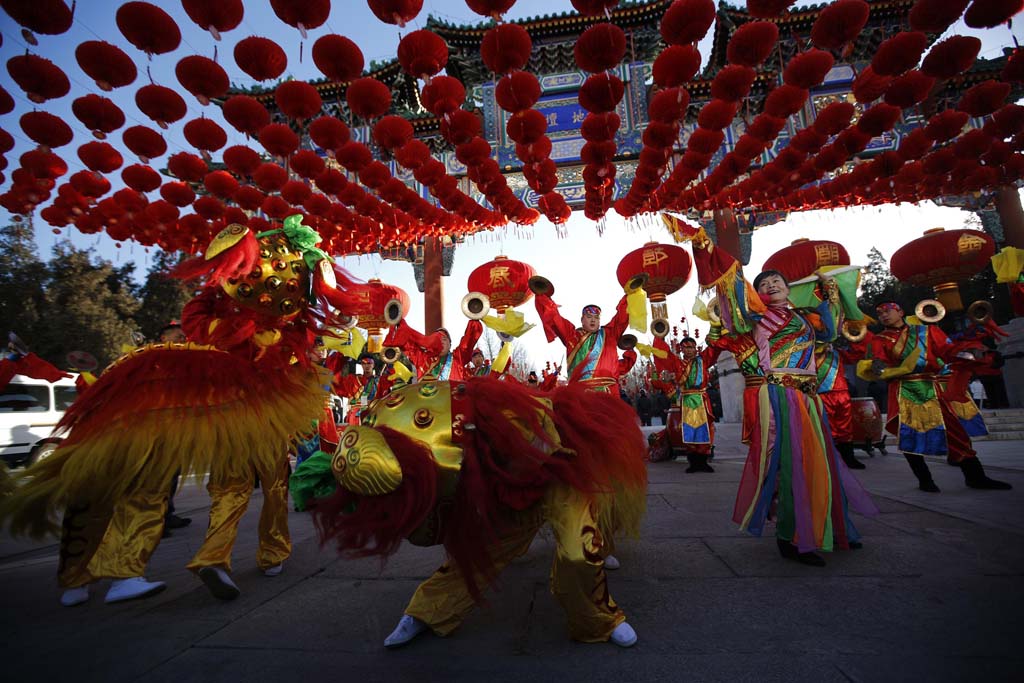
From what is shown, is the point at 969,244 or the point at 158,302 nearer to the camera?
the point at 969,244

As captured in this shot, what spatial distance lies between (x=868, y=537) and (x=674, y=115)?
Result: 13.2 ft

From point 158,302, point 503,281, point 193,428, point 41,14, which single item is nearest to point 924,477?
point 193,428

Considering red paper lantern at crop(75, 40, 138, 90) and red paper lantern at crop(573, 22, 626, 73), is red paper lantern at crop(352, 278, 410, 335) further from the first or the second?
red paper lantern at crop(573, 22, 626, 73)

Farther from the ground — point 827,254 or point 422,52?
point 422,52

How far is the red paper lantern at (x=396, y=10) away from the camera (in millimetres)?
3352

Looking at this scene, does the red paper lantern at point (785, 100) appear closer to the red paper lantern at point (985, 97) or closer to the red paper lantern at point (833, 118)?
the red paper lantern at point (833, 118)

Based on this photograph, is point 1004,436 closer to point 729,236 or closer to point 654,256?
point 729,236

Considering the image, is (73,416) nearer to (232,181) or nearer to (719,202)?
(232,181)

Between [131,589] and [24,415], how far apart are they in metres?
8.30

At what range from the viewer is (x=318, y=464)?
4.61 feet

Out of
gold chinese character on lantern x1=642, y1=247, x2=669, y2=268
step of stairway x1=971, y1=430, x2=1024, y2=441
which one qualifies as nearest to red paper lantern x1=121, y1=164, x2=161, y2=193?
gold chinese character on lantern x1=642, y1=247, x2=669, y2=268

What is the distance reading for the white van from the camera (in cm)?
714

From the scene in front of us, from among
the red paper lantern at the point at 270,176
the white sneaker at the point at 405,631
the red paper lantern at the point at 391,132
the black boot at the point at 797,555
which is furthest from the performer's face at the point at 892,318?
the red paper lantern at the point at 270,176

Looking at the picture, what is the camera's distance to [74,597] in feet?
7.02
